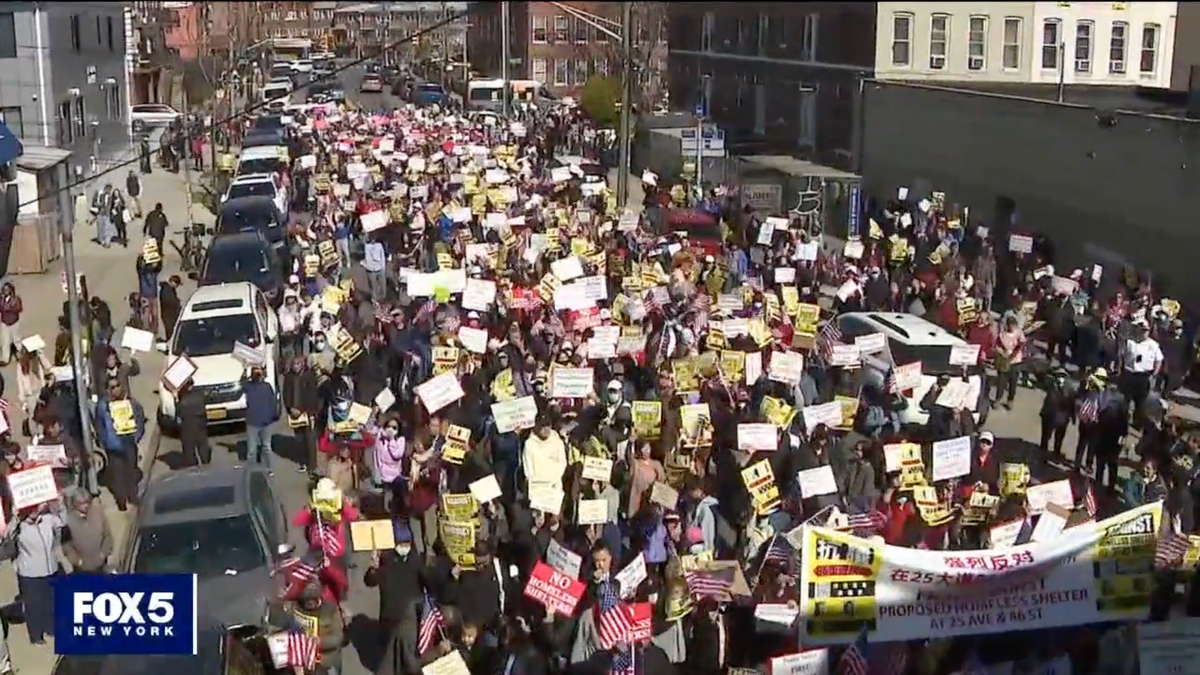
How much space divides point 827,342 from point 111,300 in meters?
15.9

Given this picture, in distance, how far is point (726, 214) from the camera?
31.5 m

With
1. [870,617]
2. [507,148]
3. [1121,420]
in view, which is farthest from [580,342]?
[507,148]

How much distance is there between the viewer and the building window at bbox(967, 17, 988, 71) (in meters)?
39.8

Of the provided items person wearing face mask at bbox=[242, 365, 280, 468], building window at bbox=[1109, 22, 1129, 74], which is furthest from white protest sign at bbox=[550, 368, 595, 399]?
building window at bbox=[1109, 22, 1129, 74]

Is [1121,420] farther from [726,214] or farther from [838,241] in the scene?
[838,241]

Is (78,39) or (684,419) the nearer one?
(684,419)

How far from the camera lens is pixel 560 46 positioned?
249 ft

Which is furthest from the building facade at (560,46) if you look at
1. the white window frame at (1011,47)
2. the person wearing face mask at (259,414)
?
the person wearing face mask at (259,414)

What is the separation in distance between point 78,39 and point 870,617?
32306 mm

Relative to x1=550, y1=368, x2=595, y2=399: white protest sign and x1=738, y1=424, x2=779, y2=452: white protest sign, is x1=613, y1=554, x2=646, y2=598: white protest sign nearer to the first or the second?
x1=738, y1=424, x2=779, y2=452: white protest sign

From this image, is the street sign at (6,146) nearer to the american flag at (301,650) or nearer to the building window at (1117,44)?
the american flag at (301,650)

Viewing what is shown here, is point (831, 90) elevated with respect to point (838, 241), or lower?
elevated

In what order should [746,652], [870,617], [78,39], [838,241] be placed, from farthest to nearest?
[78,39], [838,241], [746,652], [870,617]

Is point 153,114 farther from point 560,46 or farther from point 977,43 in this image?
point 560,46
